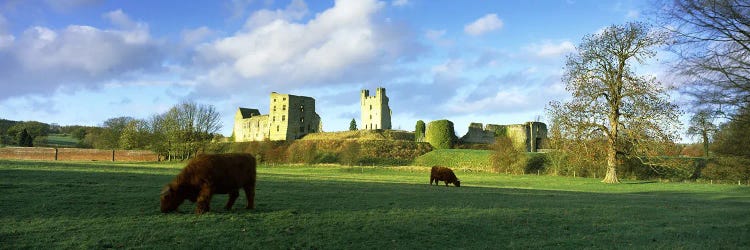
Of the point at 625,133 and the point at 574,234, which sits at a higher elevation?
the point at 625,133

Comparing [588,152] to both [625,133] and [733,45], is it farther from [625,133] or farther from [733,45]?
[733,45]

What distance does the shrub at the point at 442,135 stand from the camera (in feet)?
251

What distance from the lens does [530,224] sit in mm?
11406

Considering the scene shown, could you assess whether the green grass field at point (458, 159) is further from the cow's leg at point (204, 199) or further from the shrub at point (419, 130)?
the cow's leg at point (204, 199)

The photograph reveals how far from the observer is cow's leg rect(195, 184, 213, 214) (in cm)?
1069

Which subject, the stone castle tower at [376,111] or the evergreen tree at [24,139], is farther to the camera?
the stone castle tower at [376,111]

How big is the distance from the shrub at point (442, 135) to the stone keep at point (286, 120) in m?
29.7

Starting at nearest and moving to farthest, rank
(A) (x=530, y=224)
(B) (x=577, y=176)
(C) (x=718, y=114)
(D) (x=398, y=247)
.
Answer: (D) (x=398, y=247)
(A) (x=530, y=224)
(C) (x=718, y=114)
(B) (x=577, y=176)

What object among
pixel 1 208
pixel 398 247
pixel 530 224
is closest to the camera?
pixel 398 247

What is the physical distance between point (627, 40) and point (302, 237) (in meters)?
37.9

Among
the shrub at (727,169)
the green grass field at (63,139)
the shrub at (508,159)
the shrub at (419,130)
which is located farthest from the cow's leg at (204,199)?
the green grass field at (63,139)

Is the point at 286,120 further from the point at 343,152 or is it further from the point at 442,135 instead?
the point at 442,135

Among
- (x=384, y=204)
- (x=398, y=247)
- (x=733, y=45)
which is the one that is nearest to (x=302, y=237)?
(x=398, y=247)

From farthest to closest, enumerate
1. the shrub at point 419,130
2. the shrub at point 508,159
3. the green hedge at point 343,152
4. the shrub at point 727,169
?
the shrub at point 419,130 < the green hedge at point 343,152 < the shrub at point 508,159 < the shrub at point 727,169
